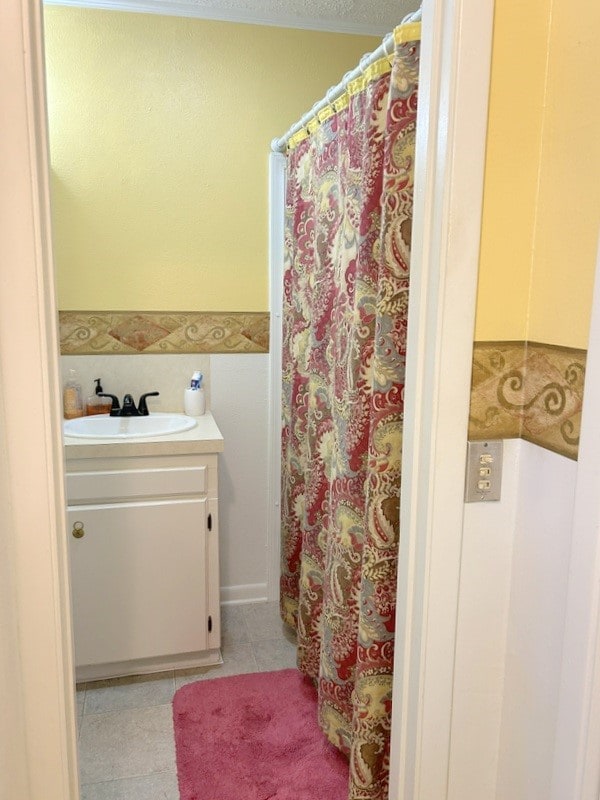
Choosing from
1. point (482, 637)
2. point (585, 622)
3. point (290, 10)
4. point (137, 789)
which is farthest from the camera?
point (290, 10)

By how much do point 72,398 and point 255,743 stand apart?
4.73 feet

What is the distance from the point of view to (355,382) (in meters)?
1.70

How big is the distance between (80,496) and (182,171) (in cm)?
133

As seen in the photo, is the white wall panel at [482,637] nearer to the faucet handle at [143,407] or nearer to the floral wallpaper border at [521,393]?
the floral wallpaper border at [521,393]

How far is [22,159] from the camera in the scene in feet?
3.23

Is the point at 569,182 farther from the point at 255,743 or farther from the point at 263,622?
the point at 263,622

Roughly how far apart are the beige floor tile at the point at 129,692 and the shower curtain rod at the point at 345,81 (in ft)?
6.63

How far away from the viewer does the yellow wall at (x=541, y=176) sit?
998 mm

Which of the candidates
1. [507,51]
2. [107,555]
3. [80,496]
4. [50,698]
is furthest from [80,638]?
[507,51]

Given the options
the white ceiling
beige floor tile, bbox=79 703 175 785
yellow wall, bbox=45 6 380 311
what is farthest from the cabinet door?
the white ceiling

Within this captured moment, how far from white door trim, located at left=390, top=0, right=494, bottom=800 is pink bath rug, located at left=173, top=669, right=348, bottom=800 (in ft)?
2.40

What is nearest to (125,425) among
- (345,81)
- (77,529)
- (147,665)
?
(77,529)

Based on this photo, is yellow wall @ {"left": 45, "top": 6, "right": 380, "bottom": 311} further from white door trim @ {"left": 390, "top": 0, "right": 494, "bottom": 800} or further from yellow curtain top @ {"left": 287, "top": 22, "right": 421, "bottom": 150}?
white door trim @ {"left": 390, "top": 0, "right": 494, "bottom": 800}

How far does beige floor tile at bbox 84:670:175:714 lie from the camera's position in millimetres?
2252
